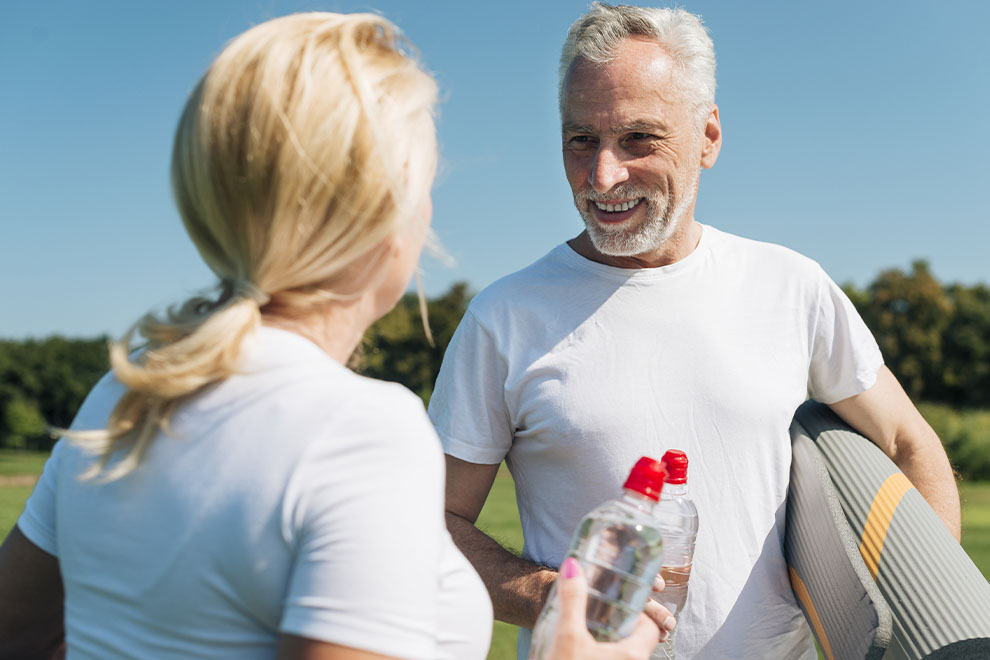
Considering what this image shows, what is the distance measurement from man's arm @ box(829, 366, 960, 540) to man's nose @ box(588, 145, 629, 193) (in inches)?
40.0

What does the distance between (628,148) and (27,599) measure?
202cm

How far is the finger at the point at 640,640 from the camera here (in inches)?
54.9

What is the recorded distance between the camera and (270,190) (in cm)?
122

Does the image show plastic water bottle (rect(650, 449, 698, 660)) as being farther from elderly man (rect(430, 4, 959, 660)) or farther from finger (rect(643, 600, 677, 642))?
finger (rect(643, 600, 677, 642))

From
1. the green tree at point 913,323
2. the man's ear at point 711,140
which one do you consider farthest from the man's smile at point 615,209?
the green tree at point 913,323

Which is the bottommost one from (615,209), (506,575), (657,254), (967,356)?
(967,356)

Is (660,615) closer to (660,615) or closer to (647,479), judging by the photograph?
(660,615)

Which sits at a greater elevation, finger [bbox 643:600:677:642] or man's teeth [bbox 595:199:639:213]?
man's teeth [bbox 595:199:639:213]

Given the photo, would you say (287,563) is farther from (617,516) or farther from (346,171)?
(617,516)

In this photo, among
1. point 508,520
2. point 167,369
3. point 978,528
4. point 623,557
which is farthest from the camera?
point 508,520

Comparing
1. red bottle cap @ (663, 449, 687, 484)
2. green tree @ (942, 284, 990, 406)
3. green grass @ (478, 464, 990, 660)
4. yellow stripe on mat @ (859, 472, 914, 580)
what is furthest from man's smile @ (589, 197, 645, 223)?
green tree @ (942, 284, 990, 406)

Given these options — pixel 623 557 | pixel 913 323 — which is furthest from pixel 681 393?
pixel 913 323

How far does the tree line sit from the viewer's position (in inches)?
2240

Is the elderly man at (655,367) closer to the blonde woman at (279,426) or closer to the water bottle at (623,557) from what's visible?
the water bottle at (623,557)
